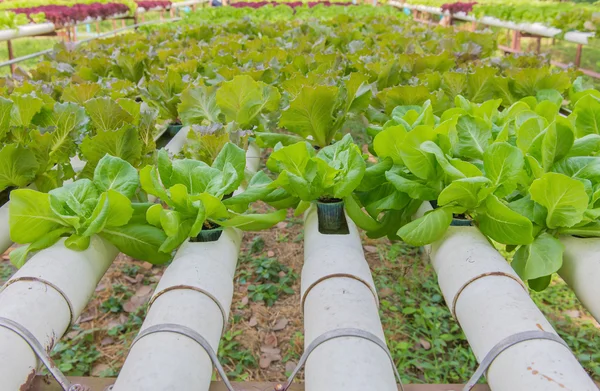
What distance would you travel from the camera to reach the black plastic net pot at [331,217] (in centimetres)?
190

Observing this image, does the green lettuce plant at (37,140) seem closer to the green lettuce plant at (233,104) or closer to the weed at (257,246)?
the green lettuce plant at (233,104)

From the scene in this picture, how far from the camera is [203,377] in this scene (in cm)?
129

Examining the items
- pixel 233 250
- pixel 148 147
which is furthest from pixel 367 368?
pixel 148 147

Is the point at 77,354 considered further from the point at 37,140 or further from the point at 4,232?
the point at 37,140

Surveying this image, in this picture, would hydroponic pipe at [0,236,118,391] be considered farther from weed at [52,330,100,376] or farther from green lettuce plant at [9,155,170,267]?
weed at [52,330,100,376]

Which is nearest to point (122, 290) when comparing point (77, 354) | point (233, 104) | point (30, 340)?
point (77, 354)

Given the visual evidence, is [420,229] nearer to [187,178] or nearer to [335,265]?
[335,265]

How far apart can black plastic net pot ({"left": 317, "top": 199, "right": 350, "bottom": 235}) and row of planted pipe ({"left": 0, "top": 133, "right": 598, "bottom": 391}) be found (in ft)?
0.27

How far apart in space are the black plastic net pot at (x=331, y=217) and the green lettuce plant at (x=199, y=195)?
15 centimetres

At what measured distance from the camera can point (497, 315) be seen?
4.44 feet

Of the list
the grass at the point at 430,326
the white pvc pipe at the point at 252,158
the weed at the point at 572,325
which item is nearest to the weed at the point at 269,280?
the grass at the point at 430,326

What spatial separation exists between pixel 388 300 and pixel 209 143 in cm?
201

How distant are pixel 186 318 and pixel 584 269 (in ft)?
3.83

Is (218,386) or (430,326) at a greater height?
(218,386)
